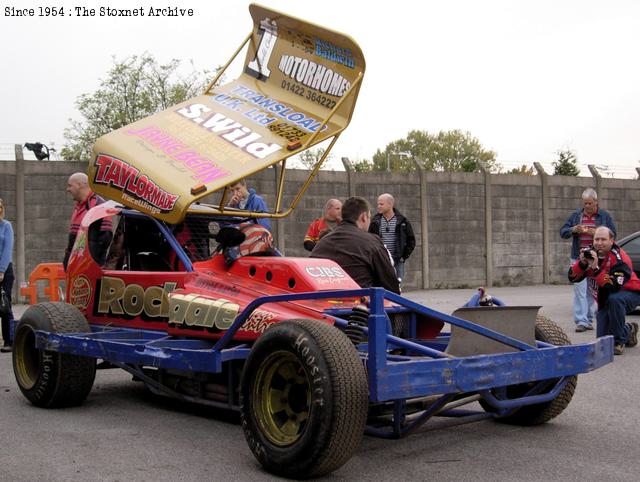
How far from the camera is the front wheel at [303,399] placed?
13.6 feet

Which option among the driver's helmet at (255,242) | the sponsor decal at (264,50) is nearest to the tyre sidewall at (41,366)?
the driver's helmet at (255,242)

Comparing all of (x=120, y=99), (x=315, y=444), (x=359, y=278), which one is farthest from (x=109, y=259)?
(x=120, y=99)

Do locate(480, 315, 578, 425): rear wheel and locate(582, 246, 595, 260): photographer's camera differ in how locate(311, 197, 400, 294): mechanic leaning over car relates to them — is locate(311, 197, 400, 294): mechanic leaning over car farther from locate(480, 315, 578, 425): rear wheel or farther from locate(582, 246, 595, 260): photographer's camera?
locate(582, 246, 595, 260): photographer's camera

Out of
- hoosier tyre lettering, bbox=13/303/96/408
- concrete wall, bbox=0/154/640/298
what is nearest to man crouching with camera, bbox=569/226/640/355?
hoosier tyre lettering, bbox=13/303/96/408

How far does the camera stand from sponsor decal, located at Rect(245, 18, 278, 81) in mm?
7703

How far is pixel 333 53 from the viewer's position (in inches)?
279

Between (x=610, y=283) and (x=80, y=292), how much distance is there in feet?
18.4

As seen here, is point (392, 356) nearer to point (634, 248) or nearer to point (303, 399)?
point (303, 399)

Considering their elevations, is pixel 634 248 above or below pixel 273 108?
below

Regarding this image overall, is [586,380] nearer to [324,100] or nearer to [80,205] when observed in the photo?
[324,100]

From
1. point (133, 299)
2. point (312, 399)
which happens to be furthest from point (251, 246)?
point (312, 399)

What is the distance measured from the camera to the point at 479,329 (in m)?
4.89

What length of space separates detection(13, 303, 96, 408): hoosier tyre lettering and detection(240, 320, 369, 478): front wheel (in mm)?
2167

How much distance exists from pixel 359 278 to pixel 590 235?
6125 mm
